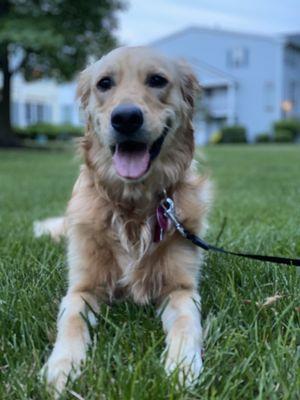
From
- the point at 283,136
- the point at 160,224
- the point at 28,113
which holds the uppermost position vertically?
the point at 28,113

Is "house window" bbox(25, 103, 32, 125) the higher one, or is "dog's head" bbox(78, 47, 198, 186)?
"house window" bbox(25, 103, 32, 125)

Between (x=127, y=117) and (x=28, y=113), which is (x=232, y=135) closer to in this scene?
(x=28, y=113)

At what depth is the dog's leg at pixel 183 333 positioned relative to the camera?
1.65 m

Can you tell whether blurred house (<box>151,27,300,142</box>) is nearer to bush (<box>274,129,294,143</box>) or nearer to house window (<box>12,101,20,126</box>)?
bush (<box>274,129,294,143</box>)

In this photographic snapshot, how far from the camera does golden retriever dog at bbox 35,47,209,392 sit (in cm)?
235

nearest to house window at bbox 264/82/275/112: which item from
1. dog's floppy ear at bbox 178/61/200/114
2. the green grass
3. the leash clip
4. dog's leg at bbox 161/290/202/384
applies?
the green grass

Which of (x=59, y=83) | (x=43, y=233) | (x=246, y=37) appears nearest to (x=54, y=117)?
(x=246, y=37)

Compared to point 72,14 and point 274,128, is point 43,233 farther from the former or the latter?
point 274,128

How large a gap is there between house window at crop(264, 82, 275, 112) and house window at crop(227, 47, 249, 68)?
2717 mm

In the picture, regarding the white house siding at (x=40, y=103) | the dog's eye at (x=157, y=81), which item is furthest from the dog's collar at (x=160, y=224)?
the white house siding at (x=40, y=103)

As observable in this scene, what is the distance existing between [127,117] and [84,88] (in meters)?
0.62

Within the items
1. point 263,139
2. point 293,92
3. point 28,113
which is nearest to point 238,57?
point 293,92

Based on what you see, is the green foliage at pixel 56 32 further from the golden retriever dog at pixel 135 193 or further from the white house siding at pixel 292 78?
the white house siding at pixel 292 78

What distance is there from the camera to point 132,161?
246 cm
